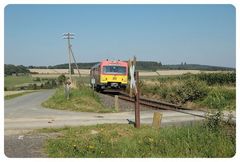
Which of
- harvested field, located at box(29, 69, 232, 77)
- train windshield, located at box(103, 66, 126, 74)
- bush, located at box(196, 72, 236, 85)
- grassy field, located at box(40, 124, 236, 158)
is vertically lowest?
grassy field, located at box(40, 124, 236, 158)

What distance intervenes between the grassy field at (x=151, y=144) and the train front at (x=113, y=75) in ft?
71.9

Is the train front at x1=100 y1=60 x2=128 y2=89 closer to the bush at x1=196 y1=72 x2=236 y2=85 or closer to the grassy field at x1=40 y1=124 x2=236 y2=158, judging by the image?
the bush at x1=196 y1=72 x2=236 y2=85

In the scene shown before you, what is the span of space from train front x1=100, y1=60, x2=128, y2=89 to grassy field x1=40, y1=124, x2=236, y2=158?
71.9ft

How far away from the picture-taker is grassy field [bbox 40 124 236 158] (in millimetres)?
7961

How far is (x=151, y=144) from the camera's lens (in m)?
8.55

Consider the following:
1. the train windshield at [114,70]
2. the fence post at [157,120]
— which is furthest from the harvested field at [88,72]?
the fence post at [157,120]

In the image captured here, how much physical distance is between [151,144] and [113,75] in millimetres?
23695

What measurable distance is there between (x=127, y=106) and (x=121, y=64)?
1178 centimetres

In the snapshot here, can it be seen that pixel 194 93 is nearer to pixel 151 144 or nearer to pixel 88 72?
pixel 151 144

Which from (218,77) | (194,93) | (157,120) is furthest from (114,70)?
(157,120)

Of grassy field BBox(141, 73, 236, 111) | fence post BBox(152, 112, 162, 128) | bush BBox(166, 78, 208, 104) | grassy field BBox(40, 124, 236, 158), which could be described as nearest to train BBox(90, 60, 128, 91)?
grassy field BBox(141, 73, 236, 111)

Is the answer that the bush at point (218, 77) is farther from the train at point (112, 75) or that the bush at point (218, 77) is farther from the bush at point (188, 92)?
the bush at point (188, 92)

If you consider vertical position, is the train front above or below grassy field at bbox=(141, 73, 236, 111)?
above

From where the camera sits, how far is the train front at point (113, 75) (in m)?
32.0
